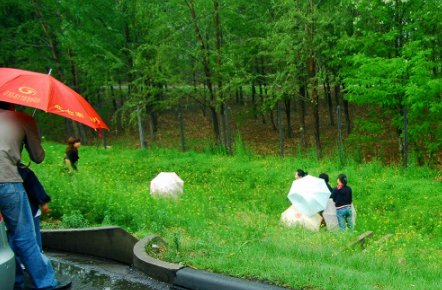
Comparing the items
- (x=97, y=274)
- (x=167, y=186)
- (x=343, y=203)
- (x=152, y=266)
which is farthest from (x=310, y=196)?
(x=97, y=274)

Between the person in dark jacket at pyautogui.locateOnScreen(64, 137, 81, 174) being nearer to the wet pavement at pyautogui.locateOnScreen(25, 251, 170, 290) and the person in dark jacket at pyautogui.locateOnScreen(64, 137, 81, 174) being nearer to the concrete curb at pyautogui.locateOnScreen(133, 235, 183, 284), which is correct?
the wet pavement at pyautogui.locateOnScreen(25, 251, 170, 290)

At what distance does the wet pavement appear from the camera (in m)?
4.50

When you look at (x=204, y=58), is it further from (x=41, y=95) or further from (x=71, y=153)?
(x=41, y=95)

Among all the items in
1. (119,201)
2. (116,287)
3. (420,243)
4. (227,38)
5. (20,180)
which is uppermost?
(227,38)

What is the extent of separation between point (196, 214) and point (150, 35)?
10676mm

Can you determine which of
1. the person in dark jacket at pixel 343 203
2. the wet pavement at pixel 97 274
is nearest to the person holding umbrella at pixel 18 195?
the wet pavement at pixel 97 274

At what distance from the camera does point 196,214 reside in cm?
723

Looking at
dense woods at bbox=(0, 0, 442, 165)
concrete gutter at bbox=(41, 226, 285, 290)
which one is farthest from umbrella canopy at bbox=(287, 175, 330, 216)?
dense woods at bbox=(0, 0, 442, 165)

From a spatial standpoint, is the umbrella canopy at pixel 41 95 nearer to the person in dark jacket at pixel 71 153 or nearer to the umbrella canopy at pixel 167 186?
the umbrella canopy at pixel 167 186

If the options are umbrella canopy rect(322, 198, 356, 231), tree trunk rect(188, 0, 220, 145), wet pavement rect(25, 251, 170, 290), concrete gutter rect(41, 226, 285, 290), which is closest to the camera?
concrete gutter rect(41, 226, 285, 290)

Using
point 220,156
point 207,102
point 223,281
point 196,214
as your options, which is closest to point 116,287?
point 223,281

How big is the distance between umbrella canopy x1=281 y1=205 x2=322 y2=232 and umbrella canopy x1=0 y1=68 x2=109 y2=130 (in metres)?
4.45

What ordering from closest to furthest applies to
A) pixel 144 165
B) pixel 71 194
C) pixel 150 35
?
pixel 71 194 < pixel 144 165 < pixel 150 35

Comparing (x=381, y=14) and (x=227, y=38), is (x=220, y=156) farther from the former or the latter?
(x=381, y=14)
